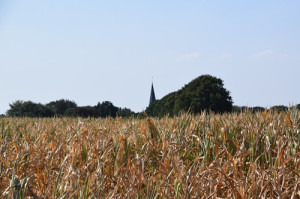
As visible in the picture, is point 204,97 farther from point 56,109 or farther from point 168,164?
point 168,164

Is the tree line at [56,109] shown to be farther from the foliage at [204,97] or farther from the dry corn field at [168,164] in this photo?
the dry corn field at [168,164]

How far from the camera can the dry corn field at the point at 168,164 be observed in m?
3.66

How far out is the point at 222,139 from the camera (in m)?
5.49

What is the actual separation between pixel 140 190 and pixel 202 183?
51 cm

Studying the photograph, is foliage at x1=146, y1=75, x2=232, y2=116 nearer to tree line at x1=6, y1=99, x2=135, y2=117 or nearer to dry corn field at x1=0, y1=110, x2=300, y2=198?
tree line at x1=6, y1=99, x2=135, y2=117

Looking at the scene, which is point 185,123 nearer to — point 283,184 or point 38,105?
point 283,184

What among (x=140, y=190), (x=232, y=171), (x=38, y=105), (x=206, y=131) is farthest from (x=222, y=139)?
(x=38, y=105)

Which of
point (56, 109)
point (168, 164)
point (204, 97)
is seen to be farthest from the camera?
point (56, 109)

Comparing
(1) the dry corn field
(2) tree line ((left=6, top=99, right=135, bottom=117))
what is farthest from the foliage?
(1) the dry corn field

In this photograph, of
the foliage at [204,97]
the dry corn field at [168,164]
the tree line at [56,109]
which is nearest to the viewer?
the dry corn field at [168,164]

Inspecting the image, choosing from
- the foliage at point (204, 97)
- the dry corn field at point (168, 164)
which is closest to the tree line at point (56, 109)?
the foliage at point (204, 97)

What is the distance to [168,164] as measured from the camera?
13.8 ft

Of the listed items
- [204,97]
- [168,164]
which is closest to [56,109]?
[204,97]

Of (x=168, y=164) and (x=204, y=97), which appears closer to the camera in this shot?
(x=168, y=164)
